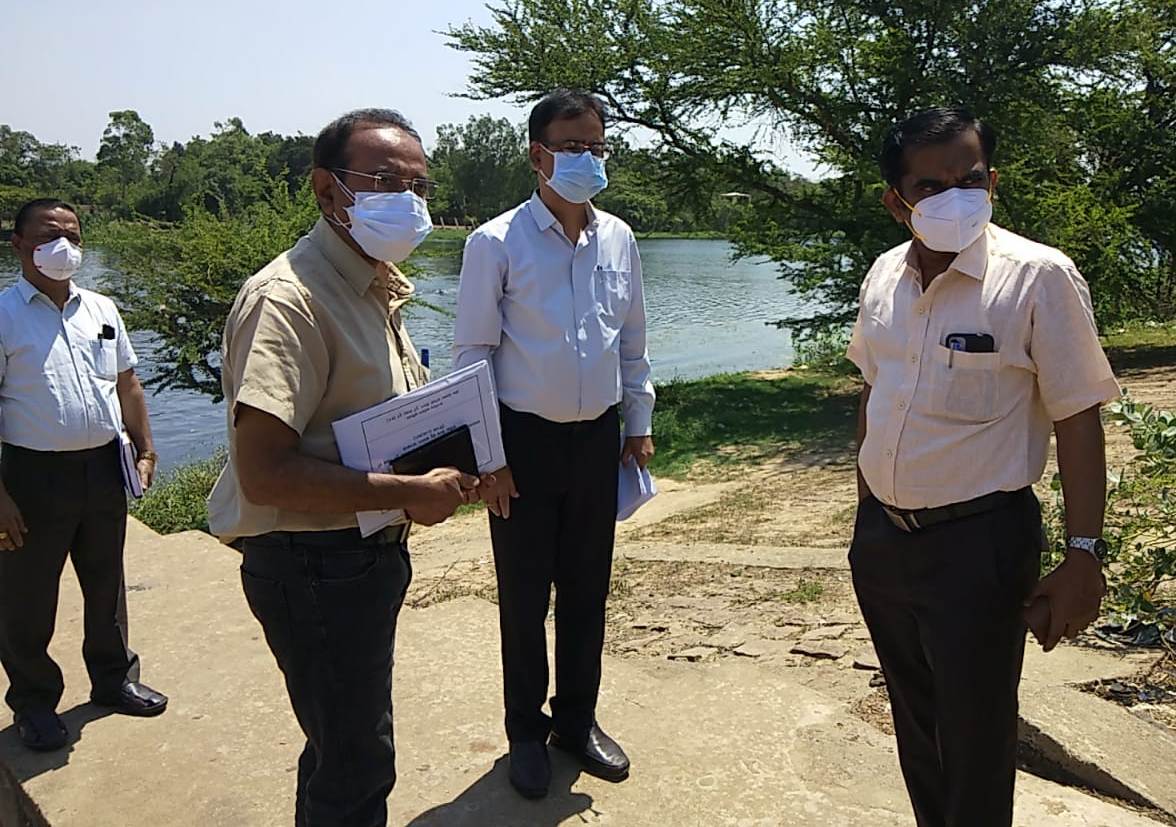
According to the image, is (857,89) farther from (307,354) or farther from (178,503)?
(307,354)

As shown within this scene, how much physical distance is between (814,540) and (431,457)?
16.0 ft

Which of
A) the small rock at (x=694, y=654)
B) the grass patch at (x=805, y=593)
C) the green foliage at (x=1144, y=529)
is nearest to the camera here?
the green foliage at (x=1144, y=529)

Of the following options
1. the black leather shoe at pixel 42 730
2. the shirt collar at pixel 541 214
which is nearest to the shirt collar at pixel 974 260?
the shirt collar at pixel 541 214

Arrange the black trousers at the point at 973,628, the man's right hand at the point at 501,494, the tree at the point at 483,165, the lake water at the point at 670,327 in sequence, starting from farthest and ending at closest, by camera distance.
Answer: the tree at the point at 483,165 → the lake water at the point at 670,327 → the man's right hand at the point at 501,494 → the black trousers at the point at 973,628

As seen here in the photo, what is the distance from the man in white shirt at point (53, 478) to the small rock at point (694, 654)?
208 cm

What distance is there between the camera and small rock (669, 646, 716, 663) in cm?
452

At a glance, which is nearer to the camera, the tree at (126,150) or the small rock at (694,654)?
the small rock at (694,654)

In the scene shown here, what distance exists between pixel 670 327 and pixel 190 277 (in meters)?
17.0

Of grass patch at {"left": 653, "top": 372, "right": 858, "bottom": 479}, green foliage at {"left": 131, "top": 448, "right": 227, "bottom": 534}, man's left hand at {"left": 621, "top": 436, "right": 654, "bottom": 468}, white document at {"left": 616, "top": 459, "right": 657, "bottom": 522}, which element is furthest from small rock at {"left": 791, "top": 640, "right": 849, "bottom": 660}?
grass patch at {"left": 653, "top": 372, "right": 858, "bottom": 479}

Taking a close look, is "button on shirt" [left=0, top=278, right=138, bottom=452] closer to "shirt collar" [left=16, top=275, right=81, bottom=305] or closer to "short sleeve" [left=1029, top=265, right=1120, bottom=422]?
"shirt collar" [left=16, top=275, right=81, bottom=305]

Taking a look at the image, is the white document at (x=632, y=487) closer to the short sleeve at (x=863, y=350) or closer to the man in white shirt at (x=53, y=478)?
the short sleeve at (x=863, y=350)

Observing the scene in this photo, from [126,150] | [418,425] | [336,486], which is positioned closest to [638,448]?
[418,425]

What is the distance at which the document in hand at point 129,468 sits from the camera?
3.87 metres

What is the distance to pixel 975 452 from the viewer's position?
233cm
